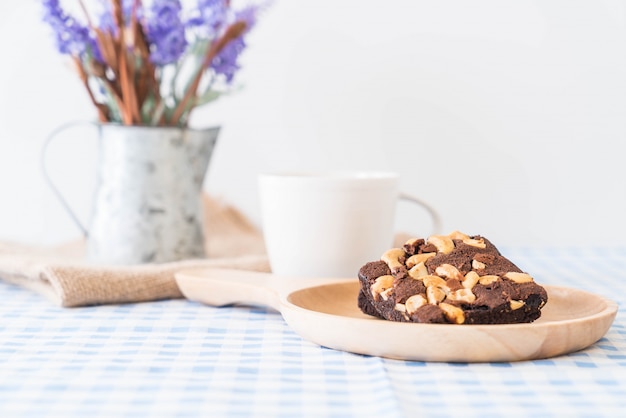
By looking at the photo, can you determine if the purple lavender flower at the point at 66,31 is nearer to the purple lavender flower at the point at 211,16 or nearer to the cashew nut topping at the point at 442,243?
the purple lavender flower at the point at 211,16

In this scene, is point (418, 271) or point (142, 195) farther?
point (142, 195)

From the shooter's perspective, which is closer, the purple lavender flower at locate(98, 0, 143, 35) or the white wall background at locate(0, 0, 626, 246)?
the purple lavender flower at locate(98, 0, 143, 35)

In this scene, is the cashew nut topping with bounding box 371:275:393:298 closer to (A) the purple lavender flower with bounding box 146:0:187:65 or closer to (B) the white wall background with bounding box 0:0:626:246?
(A) the purple lavender flower with bounding box 146:0:187:65

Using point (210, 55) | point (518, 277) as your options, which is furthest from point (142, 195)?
point (518, 277)

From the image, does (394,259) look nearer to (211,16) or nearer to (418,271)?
(418,271)

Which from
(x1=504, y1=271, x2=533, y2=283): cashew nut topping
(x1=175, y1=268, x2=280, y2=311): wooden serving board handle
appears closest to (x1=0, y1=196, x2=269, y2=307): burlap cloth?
(x1=175, y1=268, x2=280, y2=311): wooden serving board handle

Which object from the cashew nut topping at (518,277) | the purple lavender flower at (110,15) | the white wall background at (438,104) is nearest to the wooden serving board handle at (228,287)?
the cashew nut topping at (518,277)
